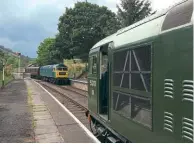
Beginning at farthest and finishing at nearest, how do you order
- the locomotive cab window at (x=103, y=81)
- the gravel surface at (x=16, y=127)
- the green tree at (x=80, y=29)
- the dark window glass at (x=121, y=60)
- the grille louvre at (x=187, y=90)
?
the green tree at (x=80, y=29), the gravel surface at (x=16, y=127), the locomotive cab window at (x=103, y=81), the dark window glass at (x=121, y=60), the grille louvre at (x=187, y=90)

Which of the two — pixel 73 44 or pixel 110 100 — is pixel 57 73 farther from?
pixel 110 100

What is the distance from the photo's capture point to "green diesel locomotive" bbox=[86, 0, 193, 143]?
4145 millimetres

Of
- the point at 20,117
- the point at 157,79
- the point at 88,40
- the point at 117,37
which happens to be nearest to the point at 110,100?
the point at 117,37

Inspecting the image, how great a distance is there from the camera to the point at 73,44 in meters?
58.8

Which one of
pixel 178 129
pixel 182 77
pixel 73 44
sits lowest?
pixel 178 129

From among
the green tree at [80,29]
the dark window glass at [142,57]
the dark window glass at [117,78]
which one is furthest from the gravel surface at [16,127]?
the green tree at [80,29]

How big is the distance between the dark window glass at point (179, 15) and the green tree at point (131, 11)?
34.9 m

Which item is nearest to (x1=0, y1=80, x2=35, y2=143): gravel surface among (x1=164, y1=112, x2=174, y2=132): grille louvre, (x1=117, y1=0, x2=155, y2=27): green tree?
(x1=164, y1=112, x2=174, y2=132): grille louvre

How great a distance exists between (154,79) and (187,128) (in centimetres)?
108

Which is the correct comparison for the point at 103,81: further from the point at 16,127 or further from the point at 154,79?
the point at 16,127

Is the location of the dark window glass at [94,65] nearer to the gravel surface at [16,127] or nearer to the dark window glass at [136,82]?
the gravel surface at [16,127]

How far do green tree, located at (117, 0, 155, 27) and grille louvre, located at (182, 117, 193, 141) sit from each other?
3595 cm

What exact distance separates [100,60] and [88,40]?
5010cm

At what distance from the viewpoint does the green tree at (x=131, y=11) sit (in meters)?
39.9
